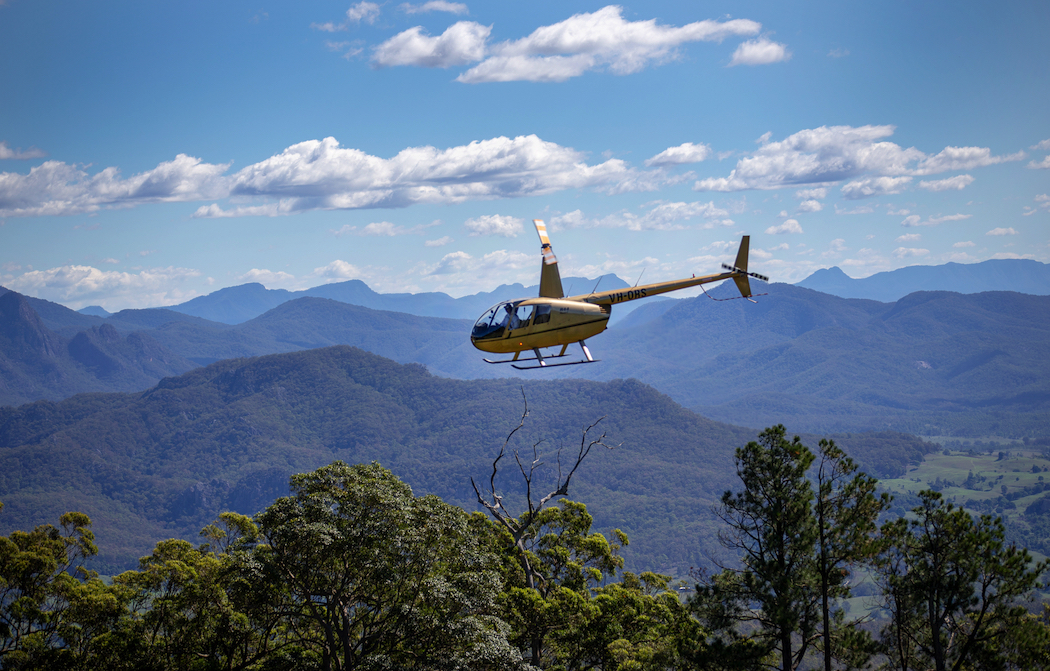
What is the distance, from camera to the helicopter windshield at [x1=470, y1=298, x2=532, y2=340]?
1261 inches

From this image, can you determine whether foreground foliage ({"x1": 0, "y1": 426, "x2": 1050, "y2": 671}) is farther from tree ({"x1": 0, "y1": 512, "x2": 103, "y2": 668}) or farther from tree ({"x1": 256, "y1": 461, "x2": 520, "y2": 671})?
tree ({"x1": 0, "y1": 512, "x2": 103, "y2": 668})

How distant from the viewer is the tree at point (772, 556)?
28688 mm

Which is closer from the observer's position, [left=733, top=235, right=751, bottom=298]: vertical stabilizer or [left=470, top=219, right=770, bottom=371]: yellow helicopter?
[left=470, top=219, right=770, bottom=371]: yellow helicopter

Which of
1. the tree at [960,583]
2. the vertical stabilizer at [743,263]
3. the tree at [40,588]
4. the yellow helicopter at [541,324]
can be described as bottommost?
the tree at [40,588]

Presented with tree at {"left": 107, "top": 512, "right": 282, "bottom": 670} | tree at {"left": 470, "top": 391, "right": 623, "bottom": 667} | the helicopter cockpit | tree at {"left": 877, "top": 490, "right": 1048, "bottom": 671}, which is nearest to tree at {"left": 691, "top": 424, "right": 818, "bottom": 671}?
tree at {"left": 877, "top": 490, "right": 1048, "bottom": 671}

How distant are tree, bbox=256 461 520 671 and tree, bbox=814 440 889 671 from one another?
39.8 feet

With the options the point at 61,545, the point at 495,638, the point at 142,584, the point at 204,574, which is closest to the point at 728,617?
the point at 495,638

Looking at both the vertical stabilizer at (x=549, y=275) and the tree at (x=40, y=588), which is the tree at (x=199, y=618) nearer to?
the tree at (x=40, y=588)

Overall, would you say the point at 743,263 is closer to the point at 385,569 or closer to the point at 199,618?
the point at 385,569

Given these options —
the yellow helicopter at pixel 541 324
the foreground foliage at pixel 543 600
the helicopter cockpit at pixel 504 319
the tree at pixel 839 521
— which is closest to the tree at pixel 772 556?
the foreground foliage at pixel 543 600

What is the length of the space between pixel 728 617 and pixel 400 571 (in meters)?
13.2

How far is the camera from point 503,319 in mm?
32188

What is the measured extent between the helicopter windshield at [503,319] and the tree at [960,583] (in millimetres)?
16225

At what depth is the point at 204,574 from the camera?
33.2 meters
